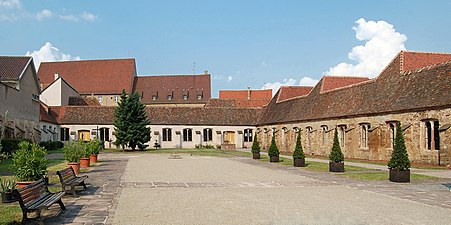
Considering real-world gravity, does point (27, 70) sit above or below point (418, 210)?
above

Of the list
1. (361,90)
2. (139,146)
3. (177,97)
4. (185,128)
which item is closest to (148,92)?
(177,97)

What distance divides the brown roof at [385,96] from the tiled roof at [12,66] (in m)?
26.1

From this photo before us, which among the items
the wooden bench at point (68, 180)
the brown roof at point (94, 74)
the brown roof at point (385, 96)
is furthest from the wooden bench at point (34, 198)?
the brown roof at point (94, 74)

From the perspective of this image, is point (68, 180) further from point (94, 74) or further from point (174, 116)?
point (94, 74)

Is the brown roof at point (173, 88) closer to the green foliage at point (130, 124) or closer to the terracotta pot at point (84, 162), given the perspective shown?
the green foliage at point (130, 124)

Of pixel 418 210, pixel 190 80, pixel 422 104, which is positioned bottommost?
pixel 418 210

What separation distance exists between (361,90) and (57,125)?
120ft

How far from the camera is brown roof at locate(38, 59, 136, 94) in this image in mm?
72619

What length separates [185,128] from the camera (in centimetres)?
5275

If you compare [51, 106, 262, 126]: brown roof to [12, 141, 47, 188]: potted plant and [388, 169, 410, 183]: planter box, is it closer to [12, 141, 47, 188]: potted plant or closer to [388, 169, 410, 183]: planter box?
[388, 169, 410, 183]: planter box

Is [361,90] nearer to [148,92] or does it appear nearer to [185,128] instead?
[185,128]

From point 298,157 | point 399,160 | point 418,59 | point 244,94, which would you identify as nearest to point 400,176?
point 399,160

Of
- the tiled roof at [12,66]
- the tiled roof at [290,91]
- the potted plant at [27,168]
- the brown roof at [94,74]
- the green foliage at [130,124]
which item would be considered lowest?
the potted plant at [27,168]

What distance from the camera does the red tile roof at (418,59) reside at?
96.8ft
